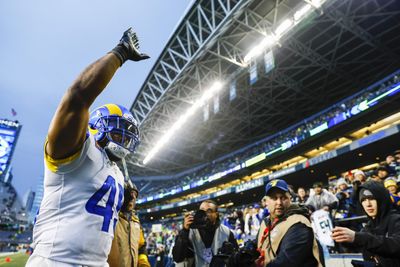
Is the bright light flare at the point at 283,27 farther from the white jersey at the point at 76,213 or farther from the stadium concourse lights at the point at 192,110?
the white jersey at the point at 76,213

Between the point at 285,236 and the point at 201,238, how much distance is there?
4.96 ft

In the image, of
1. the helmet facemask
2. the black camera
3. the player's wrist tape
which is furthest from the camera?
the black camera

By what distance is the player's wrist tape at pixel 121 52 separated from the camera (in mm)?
1455

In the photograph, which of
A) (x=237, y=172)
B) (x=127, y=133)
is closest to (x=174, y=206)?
(x=237, y=172)

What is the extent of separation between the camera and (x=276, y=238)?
7.22ft

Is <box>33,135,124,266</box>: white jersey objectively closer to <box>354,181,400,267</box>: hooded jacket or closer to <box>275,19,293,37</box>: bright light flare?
<box>354,181,400,267</box>: hooded jacket

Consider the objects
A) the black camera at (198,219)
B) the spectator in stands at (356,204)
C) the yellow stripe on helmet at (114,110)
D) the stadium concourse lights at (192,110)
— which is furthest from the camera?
the stadium concourse lights at (192,110)

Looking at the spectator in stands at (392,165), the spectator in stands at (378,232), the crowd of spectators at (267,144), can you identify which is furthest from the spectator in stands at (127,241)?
the crowd of spectators at (267,144)

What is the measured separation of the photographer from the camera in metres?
3.02

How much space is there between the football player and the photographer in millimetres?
1599

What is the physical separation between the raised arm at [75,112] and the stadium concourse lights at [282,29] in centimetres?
1267

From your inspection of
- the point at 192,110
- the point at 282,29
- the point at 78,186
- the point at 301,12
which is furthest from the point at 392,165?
the point at 192,110

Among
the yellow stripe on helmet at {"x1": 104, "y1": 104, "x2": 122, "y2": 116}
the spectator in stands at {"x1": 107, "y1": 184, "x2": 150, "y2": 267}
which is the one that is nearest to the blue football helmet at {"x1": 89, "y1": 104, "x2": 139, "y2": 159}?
the yellow stripe on helmet at {"x1": 104, "y1": 104, "x2": 122, "y2": 116}

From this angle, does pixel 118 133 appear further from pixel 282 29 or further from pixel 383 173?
pixel 282 29
